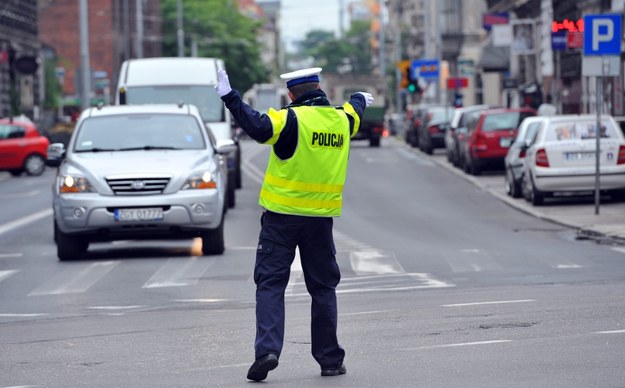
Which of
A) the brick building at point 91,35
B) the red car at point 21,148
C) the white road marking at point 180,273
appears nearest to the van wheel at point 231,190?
the white road marking at point 180,273

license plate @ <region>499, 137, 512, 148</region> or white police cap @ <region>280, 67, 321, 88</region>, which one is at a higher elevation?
white police cap @ <region>280, 67, 321, 88</region>

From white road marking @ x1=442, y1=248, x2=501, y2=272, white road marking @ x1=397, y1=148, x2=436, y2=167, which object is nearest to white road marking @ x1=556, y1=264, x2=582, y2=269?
white road marking @ x1=442, y1=248, x2=501, y2=272

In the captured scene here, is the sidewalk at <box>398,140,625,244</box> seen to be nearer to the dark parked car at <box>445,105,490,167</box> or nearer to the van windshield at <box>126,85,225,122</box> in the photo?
the van windshield at <box>126,85,225,122</box>

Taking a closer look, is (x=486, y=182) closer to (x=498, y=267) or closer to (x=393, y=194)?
(x=393, y=194)

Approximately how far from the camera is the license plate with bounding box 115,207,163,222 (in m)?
17.1

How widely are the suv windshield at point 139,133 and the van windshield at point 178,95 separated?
11.1 m

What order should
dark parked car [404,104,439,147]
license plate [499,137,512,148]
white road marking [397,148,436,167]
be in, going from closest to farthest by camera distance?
license plate [499,137,512,148] < white road marking [397,148,436,167] < dark parked car [404,104,439,147]

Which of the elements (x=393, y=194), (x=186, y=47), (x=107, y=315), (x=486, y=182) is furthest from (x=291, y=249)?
(x=186, y=47)

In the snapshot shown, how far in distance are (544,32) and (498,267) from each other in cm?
4107

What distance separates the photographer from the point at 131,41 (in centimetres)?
10981

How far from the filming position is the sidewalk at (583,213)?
20.2 meters

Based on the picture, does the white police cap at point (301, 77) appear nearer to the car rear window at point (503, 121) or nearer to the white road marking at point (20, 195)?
the white road marking at point (20, 195)

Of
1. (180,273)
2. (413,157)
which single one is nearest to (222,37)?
(413,157)

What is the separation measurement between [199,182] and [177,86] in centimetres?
1314
